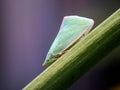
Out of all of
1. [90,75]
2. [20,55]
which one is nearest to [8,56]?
[20,55]

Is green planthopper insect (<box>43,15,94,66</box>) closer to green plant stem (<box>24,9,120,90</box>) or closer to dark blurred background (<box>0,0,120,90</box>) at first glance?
green plant stem (<box>24,9,120,90</box>)

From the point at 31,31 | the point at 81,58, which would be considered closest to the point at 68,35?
the point at 81,58

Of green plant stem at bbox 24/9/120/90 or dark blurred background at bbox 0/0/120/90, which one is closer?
green plant stem at bbox 24/9/120/90

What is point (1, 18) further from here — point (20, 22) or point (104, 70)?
point (104, 70)

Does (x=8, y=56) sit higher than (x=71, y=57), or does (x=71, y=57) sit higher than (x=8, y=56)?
(x=71, y=57)

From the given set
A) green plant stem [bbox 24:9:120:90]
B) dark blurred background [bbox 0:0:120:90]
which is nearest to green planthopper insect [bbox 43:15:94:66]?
green plant stem [bbox 24:9:120:90]

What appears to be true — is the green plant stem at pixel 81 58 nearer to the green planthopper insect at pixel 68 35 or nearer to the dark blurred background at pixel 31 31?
the green planthopper insect at pixel 68 35
